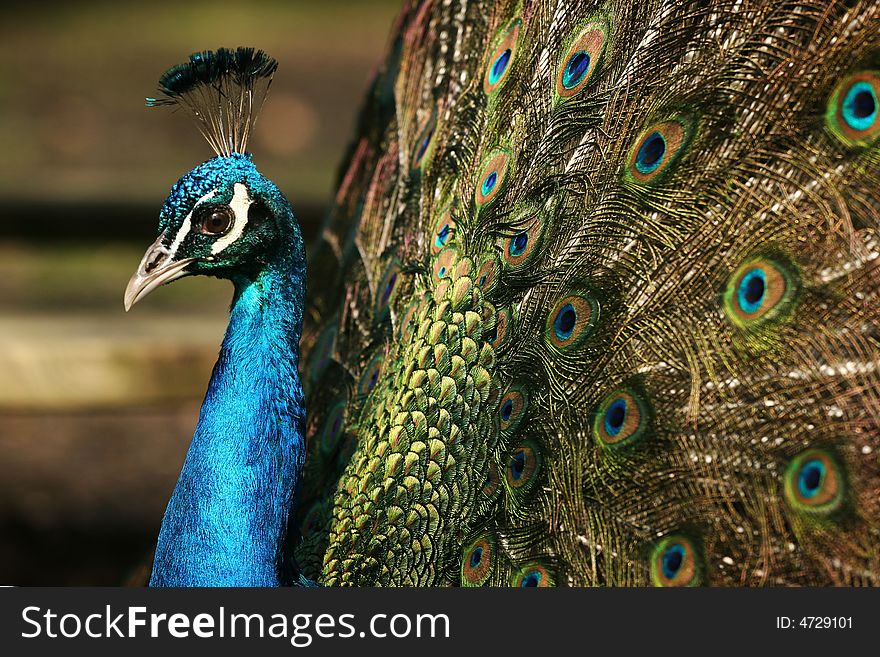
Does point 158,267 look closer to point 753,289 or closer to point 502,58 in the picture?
point 502,58

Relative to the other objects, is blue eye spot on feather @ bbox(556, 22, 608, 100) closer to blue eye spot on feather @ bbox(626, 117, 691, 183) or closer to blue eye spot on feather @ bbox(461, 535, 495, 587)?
blue eye spot on feather @ bbox(626, 117, 691, 183)

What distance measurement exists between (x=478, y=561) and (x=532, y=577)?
0.24 ft

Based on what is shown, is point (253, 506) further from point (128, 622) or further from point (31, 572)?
point (31, 572)

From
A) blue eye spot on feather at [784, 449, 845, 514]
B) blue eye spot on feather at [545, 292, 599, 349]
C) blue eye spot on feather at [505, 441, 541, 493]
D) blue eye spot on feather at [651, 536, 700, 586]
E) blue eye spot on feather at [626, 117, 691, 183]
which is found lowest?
blue eye spot on feather at [651, 536, 700, 586]

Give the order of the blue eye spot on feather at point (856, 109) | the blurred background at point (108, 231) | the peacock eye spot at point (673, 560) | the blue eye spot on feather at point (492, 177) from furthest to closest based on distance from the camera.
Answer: the blurred background at point (108, 231)
the blue eye spot on feather at point (492, 177)
the peacock eye spot at point (673, 560)
the blue eye spot on feather at point (856, 109)

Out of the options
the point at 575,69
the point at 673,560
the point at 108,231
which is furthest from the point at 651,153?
the point at 108,231

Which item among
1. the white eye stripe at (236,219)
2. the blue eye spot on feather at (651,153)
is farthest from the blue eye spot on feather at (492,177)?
the white eye stripe at (236,219)

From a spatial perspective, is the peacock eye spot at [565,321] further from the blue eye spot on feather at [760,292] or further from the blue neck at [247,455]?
the blue neck at [247,455]

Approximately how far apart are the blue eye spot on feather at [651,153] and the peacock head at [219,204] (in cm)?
40

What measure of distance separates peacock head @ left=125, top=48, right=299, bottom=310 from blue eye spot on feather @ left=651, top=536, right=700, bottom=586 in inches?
21.4

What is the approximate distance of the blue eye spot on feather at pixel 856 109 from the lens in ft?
3.13

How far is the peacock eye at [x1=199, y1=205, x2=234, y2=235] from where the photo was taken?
1140 millimetres

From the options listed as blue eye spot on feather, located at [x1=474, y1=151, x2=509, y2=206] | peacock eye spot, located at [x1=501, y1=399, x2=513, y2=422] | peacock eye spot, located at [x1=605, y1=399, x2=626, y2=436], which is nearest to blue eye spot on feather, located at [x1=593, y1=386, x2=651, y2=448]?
peacock eye spot, located at [x1=605, y1=399, x2=626, y2=436]

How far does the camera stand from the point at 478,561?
1186 mm
